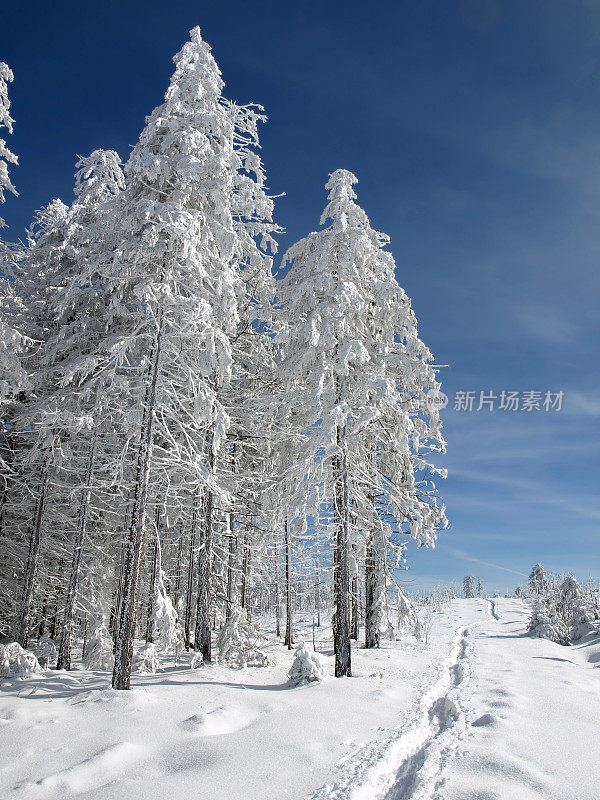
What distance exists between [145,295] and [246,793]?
9450 mm

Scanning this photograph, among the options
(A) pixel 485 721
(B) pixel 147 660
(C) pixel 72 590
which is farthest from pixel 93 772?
(C) pixel 72 590

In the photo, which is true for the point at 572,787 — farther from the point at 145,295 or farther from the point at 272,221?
the point at 272,221

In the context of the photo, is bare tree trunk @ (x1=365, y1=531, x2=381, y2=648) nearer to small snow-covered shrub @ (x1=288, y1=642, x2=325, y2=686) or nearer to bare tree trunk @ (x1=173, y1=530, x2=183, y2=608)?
small snow-covered shrub @ (x1=288, y1=642, x2=325, y2=686)

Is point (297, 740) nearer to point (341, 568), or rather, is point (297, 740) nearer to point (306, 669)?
point (306, 669)

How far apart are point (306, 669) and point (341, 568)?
8.56ft

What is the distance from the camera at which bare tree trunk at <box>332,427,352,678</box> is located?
1140cm

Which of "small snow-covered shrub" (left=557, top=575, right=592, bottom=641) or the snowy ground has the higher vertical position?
the snowy ground

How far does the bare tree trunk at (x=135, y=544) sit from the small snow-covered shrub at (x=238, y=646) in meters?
3.55

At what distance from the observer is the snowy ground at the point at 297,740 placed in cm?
489

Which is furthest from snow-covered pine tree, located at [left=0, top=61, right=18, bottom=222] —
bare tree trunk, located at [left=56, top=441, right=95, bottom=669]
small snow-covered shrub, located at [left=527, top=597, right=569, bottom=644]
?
small snow-covered shrub, located at [left=527, top=597, right=569, bottom=644]

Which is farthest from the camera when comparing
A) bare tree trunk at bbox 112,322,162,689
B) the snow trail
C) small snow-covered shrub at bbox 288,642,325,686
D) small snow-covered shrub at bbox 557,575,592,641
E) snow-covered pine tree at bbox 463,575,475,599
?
snow-covered pine tree at bbox 463,575,475,599

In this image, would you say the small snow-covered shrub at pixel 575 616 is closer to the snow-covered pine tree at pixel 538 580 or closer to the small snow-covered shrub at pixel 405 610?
the small snow-covered shrub at pixel 405 610

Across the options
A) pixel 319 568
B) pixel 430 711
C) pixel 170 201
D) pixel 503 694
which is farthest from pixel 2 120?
pixel 503 694

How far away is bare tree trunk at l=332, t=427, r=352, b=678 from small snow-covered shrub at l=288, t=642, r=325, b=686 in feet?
4.19
